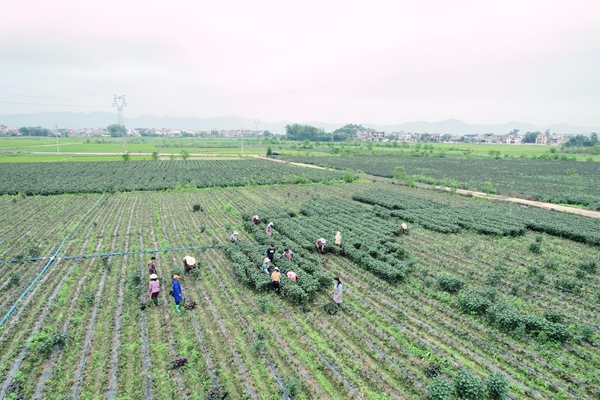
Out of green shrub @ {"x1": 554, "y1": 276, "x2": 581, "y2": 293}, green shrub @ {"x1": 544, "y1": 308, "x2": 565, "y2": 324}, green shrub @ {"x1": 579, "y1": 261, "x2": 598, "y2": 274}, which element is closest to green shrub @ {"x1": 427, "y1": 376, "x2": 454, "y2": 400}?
green shrub @ {"x1": 544, "y1": 308, "x2": 565, "y2": 324}

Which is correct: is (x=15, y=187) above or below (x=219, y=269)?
above

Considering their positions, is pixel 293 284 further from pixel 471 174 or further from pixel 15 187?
pixel 471 174

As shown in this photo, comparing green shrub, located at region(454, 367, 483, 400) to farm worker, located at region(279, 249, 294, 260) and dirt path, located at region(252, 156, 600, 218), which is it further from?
dirt path, located at region(252, 156, 600, 218)

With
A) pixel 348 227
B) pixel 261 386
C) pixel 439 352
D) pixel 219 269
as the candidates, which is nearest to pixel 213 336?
pixel 261 386

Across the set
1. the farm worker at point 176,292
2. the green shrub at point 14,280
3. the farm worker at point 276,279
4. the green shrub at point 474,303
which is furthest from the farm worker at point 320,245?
the green shrub at point 14,280

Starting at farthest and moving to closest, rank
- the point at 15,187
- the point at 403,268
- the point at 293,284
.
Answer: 1. the point at 15,187
2. the point at 403,268
3. the point at 293,284

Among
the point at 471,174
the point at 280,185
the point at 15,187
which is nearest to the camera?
the point at 15,187

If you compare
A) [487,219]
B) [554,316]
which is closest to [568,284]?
[554,316]

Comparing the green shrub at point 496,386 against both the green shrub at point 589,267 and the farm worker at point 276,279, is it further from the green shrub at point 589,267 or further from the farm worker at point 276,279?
the green shrub at point 589,267
